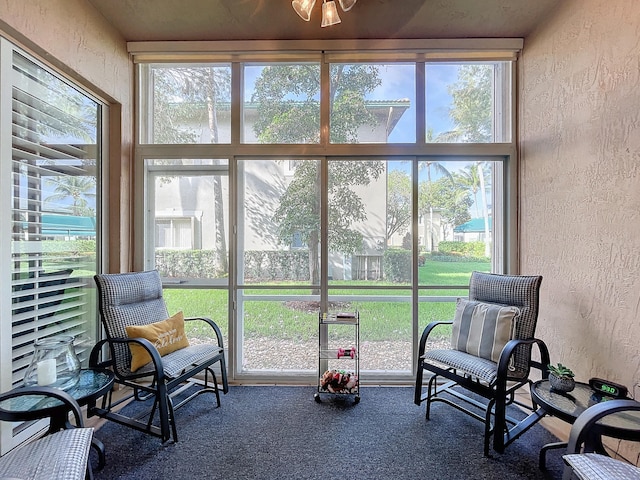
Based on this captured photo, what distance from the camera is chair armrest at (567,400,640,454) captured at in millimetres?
1339

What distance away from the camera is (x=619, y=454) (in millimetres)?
1792

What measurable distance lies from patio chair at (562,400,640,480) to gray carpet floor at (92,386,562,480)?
0.47 m

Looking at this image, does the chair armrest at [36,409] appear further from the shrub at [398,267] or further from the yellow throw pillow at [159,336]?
the shrub at [398,267]

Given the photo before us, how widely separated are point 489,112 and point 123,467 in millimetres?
3860

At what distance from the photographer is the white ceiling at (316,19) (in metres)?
2.27

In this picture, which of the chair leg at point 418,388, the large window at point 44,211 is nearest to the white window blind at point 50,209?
the large window at point 44,211

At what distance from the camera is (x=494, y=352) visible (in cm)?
205

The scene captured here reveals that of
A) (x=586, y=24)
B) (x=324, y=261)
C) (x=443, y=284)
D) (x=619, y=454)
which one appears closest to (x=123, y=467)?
(x=324, y=261)

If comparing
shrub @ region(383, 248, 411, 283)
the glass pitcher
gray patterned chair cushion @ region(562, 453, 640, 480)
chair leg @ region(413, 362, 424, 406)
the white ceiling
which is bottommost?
chair leg @ region(413, 362, 424, 406)

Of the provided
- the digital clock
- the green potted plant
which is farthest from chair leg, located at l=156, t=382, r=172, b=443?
the digital clock

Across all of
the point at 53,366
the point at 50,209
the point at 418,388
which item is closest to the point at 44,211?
the point at 50,209

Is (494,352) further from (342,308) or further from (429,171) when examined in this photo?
(429,171)

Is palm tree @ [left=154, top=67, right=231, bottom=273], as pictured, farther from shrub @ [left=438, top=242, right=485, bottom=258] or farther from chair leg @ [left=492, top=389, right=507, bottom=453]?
chair leg @ [left=492, top=389, right=507, bottom=453]

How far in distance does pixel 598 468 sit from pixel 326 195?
2.31 metres
